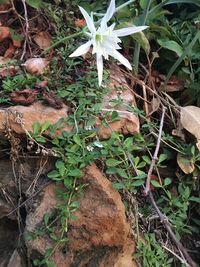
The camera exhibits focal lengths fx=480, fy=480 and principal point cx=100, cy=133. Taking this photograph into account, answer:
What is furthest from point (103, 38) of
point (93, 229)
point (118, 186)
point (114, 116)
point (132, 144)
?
point (93, 229)

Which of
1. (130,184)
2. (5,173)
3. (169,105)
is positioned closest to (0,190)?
(5,173)

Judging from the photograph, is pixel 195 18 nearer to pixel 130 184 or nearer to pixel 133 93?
pixel 133 93

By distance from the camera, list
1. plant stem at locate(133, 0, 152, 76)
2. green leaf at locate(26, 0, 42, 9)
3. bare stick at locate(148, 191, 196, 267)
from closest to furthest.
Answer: bare stick at locate(148, 191, 196, 267)
plant stem at locate(133, 0, 152, 76)
green leaf at locate(26, 0, 42, 9)

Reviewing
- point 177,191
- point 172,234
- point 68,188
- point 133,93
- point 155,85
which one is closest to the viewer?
point 68,188

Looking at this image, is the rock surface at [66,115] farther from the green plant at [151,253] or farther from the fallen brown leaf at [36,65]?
the green plant at [151,253]

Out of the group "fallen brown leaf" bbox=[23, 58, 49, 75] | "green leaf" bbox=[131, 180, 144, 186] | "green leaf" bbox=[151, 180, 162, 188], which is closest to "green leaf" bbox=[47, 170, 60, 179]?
"green leaf" bbox=[131, 180, 144, 186]

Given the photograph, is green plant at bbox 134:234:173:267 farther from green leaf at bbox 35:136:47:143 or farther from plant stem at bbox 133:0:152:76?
plant stem at bbox 133:0:152:76

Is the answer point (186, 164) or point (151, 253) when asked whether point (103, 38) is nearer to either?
point (186, 164)
